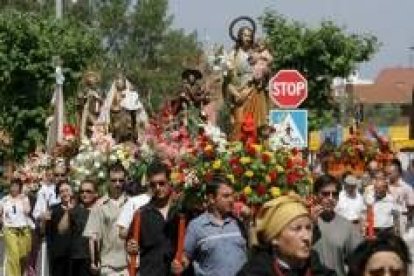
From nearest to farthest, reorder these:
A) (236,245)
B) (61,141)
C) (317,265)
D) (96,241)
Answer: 1. (317,265)
2. (236,245)
3. (96,241)
4. (61,141)

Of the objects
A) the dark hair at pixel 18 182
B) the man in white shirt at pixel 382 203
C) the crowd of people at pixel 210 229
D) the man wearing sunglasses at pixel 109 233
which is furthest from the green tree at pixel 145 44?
the man wearing sunglasses at pixel 109 233

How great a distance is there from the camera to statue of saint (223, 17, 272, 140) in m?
17.0

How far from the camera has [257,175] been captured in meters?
13.8

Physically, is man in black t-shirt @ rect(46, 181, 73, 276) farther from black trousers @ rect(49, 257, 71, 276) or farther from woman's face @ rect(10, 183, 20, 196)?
woman's face @ rect(10, 183, 20, 196)

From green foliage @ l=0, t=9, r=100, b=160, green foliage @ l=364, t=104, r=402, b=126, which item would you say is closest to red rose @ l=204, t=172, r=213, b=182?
green foliage @ l=0, t=9, r=100, b=160

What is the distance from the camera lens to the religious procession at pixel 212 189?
10.3m

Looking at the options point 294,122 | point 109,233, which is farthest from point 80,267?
point 294,122

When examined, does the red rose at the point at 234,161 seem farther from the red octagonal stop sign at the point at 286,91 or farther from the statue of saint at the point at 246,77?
the red octagonal stop sign at the point at 286,91

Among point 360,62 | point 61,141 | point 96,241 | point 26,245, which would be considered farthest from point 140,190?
point 360,62

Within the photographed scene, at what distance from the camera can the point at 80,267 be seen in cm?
1689

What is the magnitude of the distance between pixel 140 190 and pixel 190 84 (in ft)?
8.58

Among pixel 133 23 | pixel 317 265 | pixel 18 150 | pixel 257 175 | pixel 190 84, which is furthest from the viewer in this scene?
pixel 133 23

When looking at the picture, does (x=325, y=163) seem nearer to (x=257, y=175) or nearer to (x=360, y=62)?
(x=257, y=175)

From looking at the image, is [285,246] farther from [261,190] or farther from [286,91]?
[286,91]
